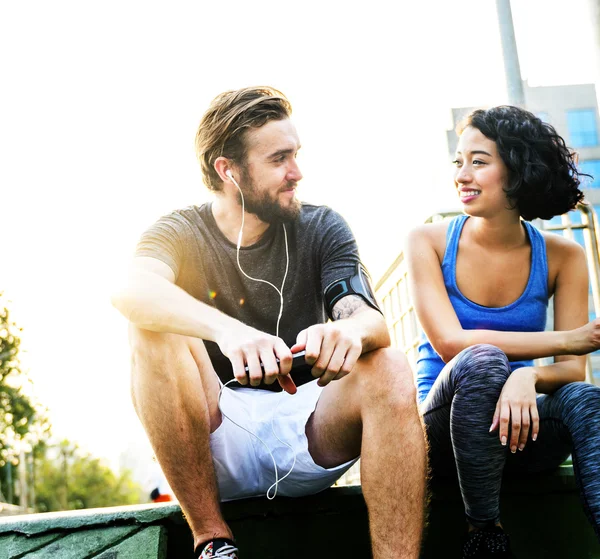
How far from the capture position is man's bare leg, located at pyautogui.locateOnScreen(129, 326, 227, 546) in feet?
6.44

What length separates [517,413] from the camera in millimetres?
1969

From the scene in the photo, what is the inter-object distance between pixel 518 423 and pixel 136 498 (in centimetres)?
5060

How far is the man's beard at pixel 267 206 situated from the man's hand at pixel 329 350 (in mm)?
756

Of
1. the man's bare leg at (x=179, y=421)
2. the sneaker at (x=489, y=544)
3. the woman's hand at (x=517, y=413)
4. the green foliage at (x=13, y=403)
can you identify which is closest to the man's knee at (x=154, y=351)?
the man's bare leg at (x=179, y=421)

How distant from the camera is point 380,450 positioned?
6.05ft

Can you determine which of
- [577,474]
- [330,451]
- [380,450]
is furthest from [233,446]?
[577,474]

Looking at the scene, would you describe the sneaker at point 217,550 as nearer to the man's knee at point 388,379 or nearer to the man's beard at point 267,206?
→ the man's knee at point 388,379

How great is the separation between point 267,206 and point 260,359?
2.83 feet

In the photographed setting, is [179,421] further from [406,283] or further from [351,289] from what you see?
[406,283]

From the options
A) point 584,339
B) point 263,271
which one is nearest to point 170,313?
point 263,271

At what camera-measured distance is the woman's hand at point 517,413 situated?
197 cm

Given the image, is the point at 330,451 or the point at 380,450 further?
the point at 330,451

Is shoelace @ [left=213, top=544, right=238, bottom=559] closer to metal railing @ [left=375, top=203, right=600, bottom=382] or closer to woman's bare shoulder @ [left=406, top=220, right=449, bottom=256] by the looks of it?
woman's bare shoulder @ [left=406, top=220, right=449, bottom=256]

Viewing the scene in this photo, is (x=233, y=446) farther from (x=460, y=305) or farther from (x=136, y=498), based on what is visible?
(x=136, y=498)
